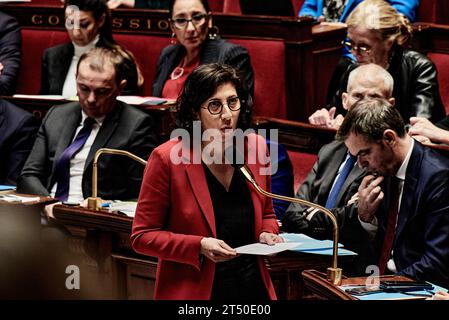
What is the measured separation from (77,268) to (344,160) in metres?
0.73

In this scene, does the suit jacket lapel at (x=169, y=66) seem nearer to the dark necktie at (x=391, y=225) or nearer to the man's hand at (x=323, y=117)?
the man's hand at (x=323, y=117)

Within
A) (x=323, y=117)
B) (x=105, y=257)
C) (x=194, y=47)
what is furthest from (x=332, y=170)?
(x=194, y=47)

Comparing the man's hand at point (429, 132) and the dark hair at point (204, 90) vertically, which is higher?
the dark hair at point (204, 90)

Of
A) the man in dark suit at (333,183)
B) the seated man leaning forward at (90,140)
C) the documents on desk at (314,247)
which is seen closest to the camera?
the documents on desk at (314,247)

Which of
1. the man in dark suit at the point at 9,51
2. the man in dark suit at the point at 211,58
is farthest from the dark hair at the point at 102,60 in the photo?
the man in dark suit at the point at 9,51

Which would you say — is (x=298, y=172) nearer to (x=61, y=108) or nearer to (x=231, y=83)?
(x=61, y=108)

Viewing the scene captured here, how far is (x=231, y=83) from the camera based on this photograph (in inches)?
73.0

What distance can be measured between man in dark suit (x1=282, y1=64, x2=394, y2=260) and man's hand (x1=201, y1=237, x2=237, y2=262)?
0.54 metres

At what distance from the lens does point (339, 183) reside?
239 cm

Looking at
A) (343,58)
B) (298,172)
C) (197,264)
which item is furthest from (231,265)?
(343,58)

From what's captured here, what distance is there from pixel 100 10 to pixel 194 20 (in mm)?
399

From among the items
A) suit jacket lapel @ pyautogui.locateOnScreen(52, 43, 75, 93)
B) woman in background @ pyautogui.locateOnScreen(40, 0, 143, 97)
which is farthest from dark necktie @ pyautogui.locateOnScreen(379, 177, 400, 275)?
suit jacket lapel @ pyautogui.locateOnScreen(52, 43, 75, 93)

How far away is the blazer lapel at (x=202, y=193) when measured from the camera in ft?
5.90

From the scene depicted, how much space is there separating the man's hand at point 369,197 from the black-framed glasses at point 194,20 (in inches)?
46.4
